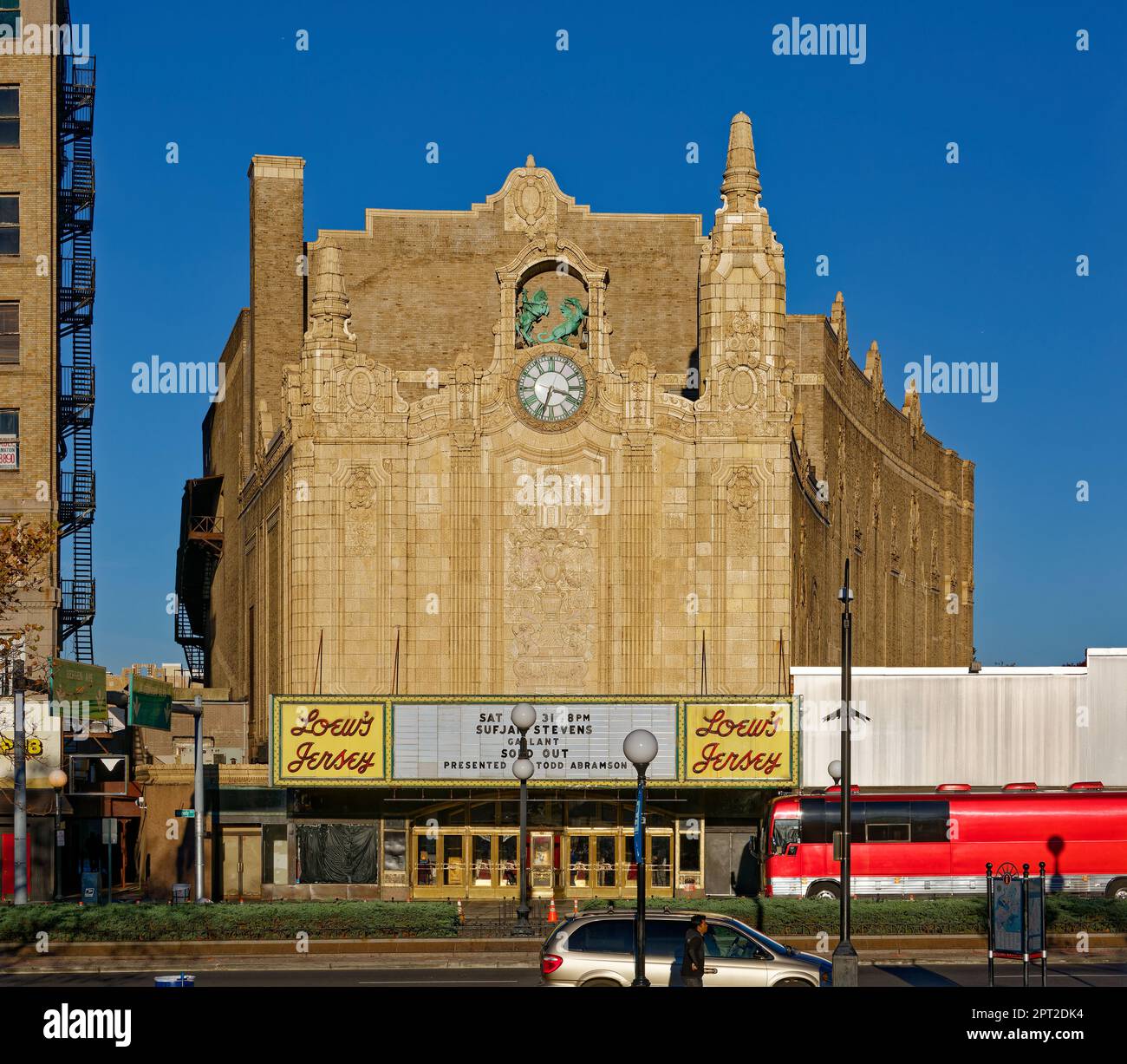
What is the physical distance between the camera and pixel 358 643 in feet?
186

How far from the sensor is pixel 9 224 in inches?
2835

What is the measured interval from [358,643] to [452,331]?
828 inches

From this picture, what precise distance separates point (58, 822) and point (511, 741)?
14242 millimetres

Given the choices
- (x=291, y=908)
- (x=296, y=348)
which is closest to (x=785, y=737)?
(x=291, y=908)

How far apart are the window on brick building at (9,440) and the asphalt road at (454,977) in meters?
36.8

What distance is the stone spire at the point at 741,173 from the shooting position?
192 feet

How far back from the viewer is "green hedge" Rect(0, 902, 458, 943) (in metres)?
39.6

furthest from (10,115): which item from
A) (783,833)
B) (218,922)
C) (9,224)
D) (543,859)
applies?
(218,922)

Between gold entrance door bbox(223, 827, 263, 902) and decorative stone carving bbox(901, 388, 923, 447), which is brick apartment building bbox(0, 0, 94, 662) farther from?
decorative stone carving bbox(901, 388, 923, 447)

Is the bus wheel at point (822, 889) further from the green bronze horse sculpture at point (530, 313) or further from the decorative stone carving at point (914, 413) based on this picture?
the decorative stone carving at point (914, 413)

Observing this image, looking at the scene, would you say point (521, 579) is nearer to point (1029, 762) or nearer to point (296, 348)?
point (1029, 762)

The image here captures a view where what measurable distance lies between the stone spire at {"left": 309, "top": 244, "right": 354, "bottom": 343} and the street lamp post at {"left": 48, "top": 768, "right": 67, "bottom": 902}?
1541 cm

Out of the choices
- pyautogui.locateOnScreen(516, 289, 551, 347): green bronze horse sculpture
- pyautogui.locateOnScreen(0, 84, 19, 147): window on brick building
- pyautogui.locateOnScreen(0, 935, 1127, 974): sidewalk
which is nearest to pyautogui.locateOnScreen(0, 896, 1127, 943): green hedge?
pyautogui.locateOnScreen(0, 935, 1127, 974): sidewalk
